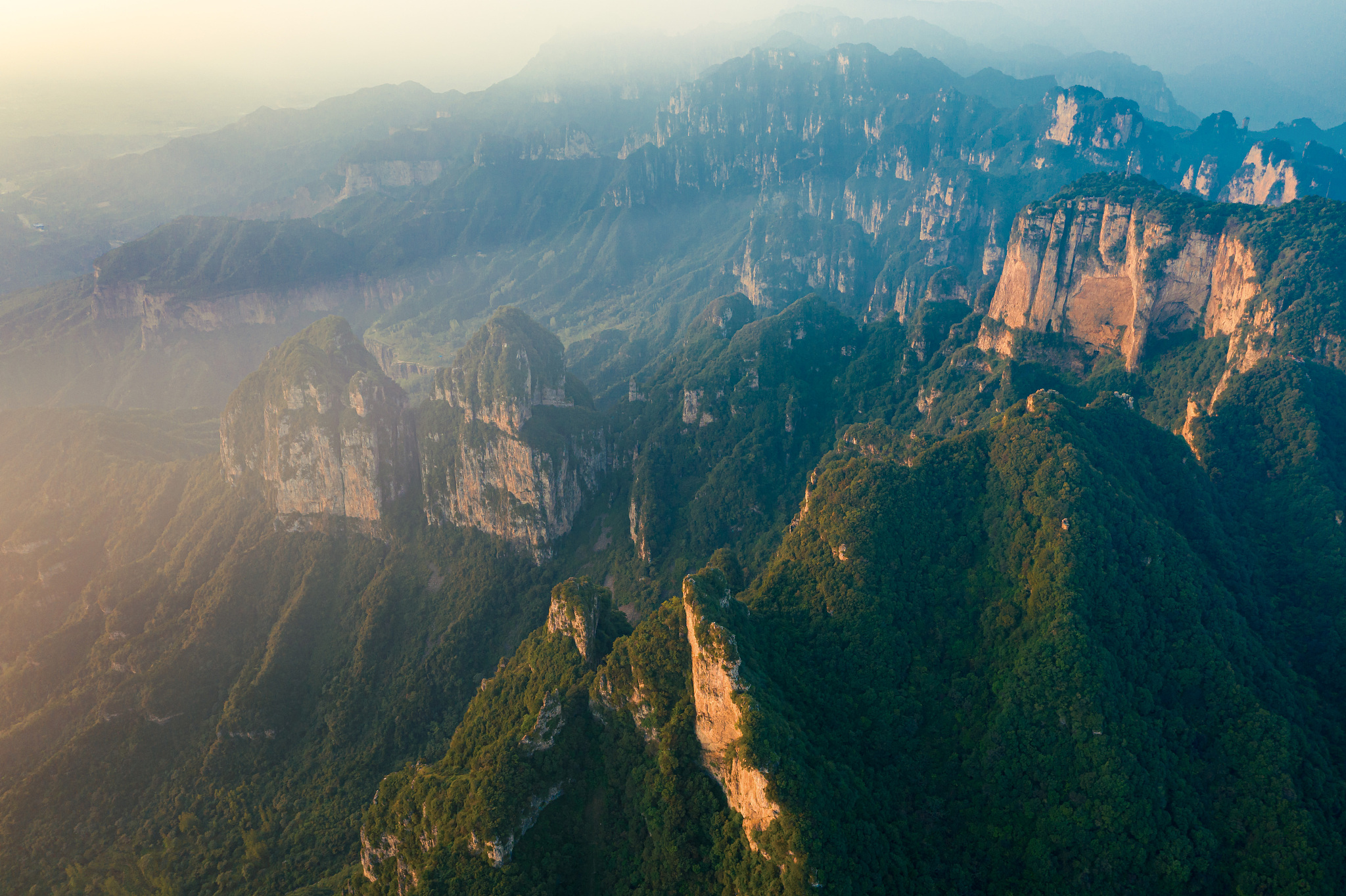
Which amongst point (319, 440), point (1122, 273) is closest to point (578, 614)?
point (319, 440)

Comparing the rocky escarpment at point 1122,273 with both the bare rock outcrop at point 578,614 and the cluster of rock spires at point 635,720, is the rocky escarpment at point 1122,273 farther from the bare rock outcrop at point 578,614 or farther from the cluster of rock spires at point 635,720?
the bare rock outcrop at point 578,614

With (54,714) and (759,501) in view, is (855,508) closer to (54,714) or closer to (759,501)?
(759,501)

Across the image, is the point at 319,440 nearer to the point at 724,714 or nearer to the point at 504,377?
the point at 504,377

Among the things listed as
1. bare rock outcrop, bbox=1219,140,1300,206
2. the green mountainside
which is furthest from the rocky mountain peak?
bare rock outcrop, bbox=1219,140,1300,206

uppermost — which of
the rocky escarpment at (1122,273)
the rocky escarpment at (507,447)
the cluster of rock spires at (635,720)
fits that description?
the rocky escarpment at (1122,273)

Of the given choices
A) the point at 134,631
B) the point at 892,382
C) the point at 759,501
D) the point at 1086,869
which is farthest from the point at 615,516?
the point at 1086,869

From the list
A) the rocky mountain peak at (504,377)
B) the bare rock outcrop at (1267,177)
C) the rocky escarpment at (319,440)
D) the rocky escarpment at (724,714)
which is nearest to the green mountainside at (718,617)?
the rocky escarpment at (724,714)

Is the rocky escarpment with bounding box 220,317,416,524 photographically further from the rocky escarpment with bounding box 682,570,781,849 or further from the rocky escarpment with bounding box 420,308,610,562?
the rocky escarpment with bounding box 682,570,781,849
